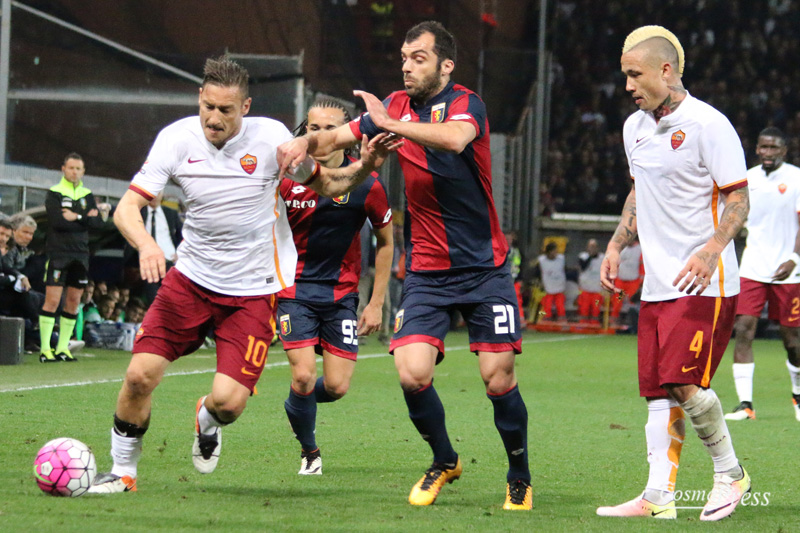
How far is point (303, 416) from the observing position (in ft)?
20.6

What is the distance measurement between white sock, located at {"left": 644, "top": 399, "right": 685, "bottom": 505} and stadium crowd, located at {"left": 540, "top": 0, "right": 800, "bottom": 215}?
80.0 feet

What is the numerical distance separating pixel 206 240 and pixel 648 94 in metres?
2.15

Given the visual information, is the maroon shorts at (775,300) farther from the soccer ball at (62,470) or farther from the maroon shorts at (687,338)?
the soccer ball at (62,470)

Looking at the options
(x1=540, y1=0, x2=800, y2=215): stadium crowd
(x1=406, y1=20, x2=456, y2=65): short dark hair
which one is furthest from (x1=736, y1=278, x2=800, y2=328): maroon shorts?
(x1=540, y1=0, x2=800, y2=215): stadium crowd

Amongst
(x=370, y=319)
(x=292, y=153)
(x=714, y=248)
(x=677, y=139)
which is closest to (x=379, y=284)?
(x=370, y=319)

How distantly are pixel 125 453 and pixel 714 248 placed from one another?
2.82 metres

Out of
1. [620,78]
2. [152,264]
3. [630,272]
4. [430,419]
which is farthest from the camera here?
[620,78]

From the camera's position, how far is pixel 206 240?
5375 mm

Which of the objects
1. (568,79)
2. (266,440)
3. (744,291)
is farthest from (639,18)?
(266,440)

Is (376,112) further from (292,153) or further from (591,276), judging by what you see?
(591,276)

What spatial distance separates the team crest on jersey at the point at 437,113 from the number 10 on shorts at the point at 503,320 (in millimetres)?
935

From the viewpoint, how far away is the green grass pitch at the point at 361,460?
4.82 meters

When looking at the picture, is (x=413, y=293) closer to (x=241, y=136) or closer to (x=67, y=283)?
(x=241, y=136)

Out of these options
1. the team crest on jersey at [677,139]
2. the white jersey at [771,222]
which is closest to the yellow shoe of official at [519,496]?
the team crest on jersey at [677,139]
